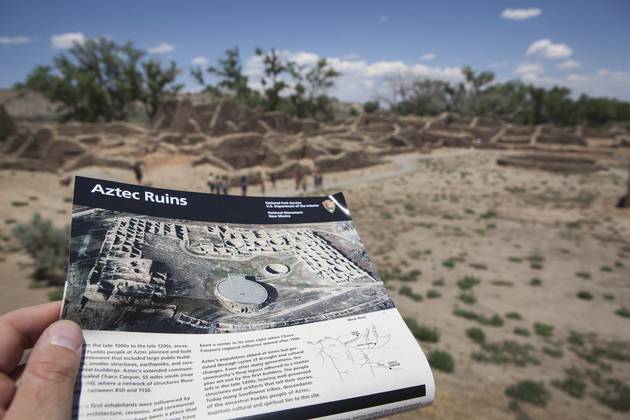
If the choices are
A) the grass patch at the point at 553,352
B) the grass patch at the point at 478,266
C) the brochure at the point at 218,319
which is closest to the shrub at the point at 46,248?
the brochure at the point at 218,319

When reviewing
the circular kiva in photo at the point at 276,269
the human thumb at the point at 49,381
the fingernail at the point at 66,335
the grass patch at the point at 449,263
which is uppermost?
the circular kiva in photo at the point at 276,269

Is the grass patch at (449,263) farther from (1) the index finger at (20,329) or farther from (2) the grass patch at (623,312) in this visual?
(1) the index finger at (20,329)

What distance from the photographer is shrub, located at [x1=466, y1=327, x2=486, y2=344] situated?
21.7ft

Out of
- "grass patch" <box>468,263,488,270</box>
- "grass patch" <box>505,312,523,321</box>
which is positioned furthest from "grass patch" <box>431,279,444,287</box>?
"grass patch" <box>505,312,523,321</box>

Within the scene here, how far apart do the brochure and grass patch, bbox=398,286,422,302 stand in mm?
6777

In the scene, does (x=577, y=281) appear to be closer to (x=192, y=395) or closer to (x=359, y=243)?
(x=359, y=243)

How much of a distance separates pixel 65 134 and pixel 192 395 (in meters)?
37.2

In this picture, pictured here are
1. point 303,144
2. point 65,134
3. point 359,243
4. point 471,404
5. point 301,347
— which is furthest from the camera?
point 65,134

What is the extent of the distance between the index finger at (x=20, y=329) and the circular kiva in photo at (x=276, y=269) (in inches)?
40.1

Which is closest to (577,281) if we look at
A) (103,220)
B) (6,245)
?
(103,220)

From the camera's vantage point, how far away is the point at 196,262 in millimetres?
1732

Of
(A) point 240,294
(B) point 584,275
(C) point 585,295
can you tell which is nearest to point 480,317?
(C) point 585,295

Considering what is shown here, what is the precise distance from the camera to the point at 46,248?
870 cm

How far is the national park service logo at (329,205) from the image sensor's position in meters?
2.22
